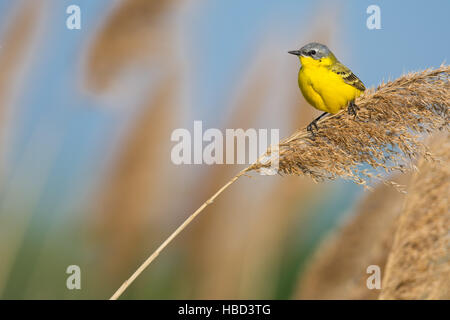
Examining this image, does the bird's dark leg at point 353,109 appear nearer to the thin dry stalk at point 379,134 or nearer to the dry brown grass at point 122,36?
the thin dry stalk at point 379,134

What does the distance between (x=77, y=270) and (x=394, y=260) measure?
184 cm

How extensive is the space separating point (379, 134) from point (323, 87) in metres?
0.87

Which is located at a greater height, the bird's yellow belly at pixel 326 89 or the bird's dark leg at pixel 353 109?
the bird's yellow belly at pixel 326 89

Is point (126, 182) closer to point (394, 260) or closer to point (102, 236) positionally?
point (102, 236)

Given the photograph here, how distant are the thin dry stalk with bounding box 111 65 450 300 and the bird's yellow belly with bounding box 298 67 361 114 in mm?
661

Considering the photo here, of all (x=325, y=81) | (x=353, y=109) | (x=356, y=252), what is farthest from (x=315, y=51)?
(x=356, y=252)

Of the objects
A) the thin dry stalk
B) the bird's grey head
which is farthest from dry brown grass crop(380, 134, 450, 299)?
the bird's grey head

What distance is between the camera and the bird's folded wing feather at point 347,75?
2807 millimetres

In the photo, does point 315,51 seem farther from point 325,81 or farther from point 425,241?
point 425,241

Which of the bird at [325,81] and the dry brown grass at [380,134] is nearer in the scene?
the dry brown grass at [380,134]

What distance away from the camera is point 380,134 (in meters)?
1.96

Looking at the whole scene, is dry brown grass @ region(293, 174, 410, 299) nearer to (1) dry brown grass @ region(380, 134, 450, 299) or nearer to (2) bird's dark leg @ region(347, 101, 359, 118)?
(1) dry brown grass @ region(380, 134, 450, 299)

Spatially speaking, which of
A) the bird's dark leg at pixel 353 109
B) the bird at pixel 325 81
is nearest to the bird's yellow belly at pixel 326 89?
the bird at pixel 325 81

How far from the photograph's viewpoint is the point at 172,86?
3.35m
